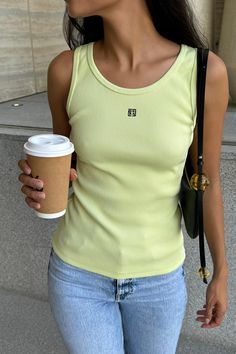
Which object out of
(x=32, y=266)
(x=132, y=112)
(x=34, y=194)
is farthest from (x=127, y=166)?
(x=32, y=266)

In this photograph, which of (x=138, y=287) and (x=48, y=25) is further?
(x=48, y=25)

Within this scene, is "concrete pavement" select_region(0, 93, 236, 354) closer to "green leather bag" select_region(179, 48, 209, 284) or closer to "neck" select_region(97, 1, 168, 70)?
"green leather bag" select_region(179, 48, 209, 284)

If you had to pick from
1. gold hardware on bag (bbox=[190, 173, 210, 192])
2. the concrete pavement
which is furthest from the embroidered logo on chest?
the concrete pavement

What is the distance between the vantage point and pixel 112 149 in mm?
1142

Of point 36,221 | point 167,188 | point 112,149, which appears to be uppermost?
point 112,149

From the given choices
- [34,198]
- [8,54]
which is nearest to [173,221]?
[34,198]

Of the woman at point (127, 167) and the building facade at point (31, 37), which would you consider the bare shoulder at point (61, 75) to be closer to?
the woman at point (127, 167)

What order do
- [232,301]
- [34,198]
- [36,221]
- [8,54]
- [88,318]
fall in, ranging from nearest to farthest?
[34,198], [88,318], [232,301], [36,221], [8,54]

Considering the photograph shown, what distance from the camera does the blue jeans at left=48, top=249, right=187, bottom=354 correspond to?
1203 mm

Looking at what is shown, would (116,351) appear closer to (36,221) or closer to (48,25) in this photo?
(36,221)

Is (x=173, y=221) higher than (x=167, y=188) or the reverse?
the reverse

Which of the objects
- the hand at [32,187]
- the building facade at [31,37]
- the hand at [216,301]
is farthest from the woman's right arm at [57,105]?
the building facade at [31,37]

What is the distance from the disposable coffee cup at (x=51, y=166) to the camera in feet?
3.43

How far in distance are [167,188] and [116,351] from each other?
1.60 feet
